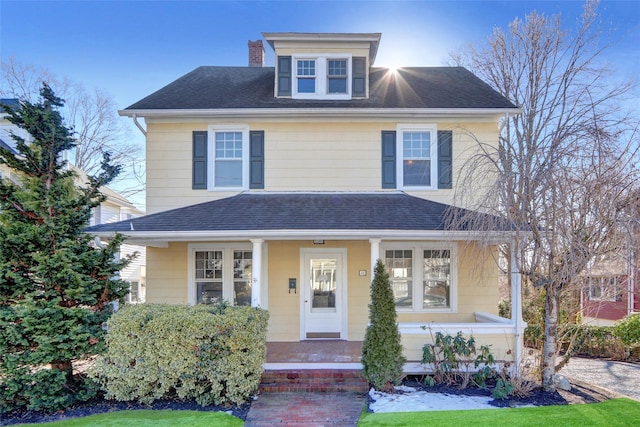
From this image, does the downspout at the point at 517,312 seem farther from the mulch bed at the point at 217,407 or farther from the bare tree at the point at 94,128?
the bare tree at the point at 94,128

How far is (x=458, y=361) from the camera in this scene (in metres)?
7.83

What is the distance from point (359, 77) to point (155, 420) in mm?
9259

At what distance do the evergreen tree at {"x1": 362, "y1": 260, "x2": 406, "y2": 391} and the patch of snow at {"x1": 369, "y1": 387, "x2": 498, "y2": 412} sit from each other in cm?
27

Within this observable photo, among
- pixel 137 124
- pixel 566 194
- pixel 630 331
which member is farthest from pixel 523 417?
pixel 137 124

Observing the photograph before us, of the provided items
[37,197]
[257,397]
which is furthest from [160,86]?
[257,397]

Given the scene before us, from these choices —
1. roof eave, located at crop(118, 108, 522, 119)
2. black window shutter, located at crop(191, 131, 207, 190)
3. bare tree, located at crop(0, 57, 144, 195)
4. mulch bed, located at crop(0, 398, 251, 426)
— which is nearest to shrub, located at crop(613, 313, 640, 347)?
roof eave, located at crop(118, 108, 522, 119)

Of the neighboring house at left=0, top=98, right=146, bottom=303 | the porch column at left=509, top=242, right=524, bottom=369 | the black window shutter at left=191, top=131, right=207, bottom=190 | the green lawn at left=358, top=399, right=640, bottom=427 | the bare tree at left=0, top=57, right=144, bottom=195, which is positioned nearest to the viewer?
the green lawn at left=358, top=399, right=640, bottom=427

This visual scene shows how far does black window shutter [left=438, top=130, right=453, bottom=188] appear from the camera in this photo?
34.4 feet

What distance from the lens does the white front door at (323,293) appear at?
10172 millimetres

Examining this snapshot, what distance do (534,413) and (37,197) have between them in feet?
29.4

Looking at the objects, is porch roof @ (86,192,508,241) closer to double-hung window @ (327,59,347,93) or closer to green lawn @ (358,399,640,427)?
double-hung window @ (327,59,347,93)

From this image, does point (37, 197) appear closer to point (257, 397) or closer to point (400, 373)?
point (257, 397)

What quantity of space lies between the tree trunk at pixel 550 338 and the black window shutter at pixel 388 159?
14.8ft

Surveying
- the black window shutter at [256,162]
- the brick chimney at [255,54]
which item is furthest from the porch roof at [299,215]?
the brick chimney at [255,54]
